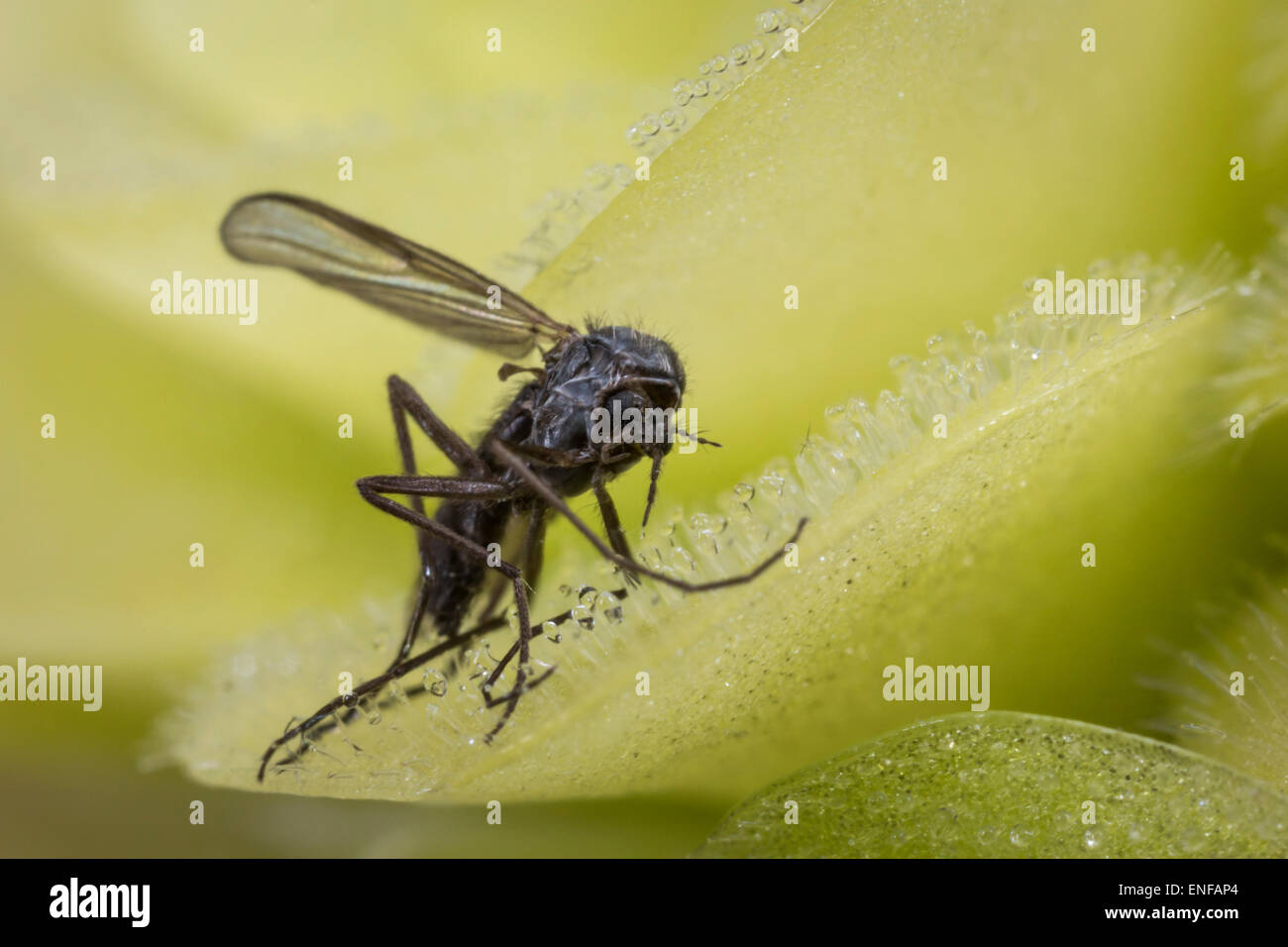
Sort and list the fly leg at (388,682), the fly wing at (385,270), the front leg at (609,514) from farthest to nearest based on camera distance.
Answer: the fly wing at (385,270) → the front leg at (609,514) → the fly leg at (388,682)

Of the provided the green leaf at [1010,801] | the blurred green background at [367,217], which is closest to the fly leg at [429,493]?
the blurred green background at [367,217]

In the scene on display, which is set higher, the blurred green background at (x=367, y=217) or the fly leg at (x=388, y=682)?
the blurred green background at (x=367, y=217)

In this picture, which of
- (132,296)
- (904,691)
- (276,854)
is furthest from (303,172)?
(904,691)

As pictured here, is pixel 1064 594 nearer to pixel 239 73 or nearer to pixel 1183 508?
pixel 1183 508

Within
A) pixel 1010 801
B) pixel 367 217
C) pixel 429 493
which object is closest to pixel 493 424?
pixel 429 493

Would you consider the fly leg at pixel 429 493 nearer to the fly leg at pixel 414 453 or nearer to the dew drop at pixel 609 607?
the fly leg at pixel 414 453

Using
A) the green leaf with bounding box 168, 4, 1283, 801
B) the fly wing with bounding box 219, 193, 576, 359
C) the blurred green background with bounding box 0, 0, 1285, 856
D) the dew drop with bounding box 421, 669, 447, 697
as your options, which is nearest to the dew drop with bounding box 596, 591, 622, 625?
the green leaf with bounding box 168, 4, 1283, 801

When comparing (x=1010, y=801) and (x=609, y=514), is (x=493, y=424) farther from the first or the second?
(x=1010, y=801)
